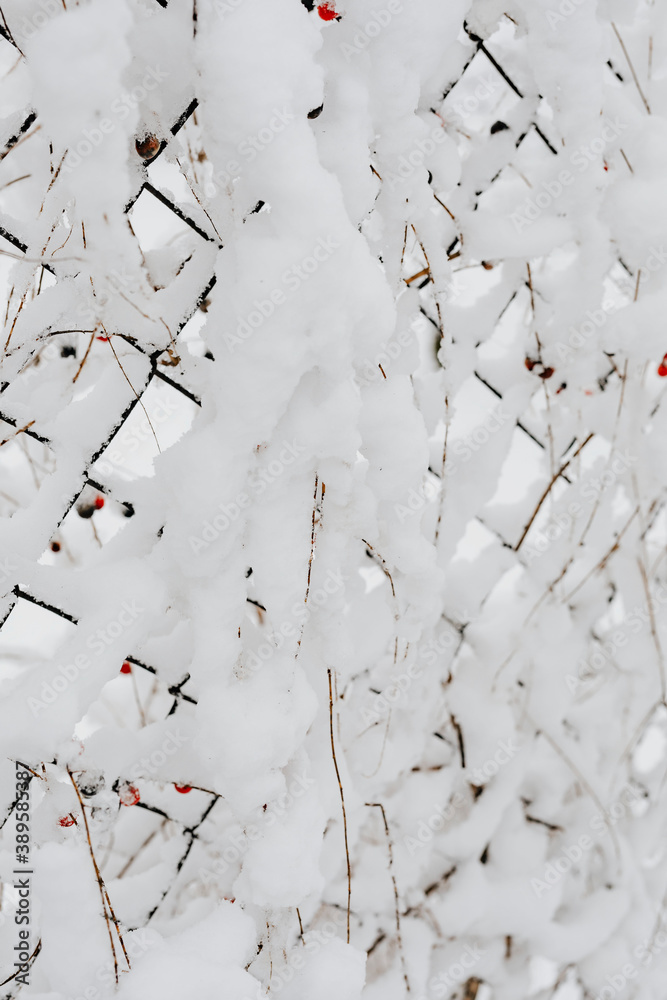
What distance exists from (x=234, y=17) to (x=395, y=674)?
27.4 inches

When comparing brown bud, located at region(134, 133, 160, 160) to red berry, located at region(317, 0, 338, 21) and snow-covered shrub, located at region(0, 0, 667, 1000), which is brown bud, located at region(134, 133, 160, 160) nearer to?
snow-covered shrub, located at region(0, 0, 667, 1000)

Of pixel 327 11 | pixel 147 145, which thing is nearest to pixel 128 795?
pixel 147 145

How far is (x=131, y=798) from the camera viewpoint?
79cm

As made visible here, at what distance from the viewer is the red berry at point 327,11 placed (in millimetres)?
585

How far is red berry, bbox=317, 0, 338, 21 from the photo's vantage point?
59 cm

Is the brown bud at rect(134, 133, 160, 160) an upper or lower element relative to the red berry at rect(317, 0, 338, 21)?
lower

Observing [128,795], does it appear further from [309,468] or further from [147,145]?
[147,145]

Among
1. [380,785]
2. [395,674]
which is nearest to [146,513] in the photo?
[395,674]

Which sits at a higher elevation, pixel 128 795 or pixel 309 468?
pixel 309 468

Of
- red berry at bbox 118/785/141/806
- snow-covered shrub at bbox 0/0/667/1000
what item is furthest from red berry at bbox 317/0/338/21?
red berry at bbox 118/785/141/806

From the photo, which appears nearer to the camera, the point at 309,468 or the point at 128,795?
the point at 309,468

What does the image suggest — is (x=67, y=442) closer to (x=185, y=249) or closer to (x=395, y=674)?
(x=185, y=249)

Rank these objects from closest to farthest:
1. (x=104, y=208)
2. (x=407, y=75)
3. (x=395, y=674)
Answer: (x=104, y=208) < (x=407, y=75) < (x=395, y=674)

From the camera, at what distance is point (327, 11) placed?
1.93 ft
